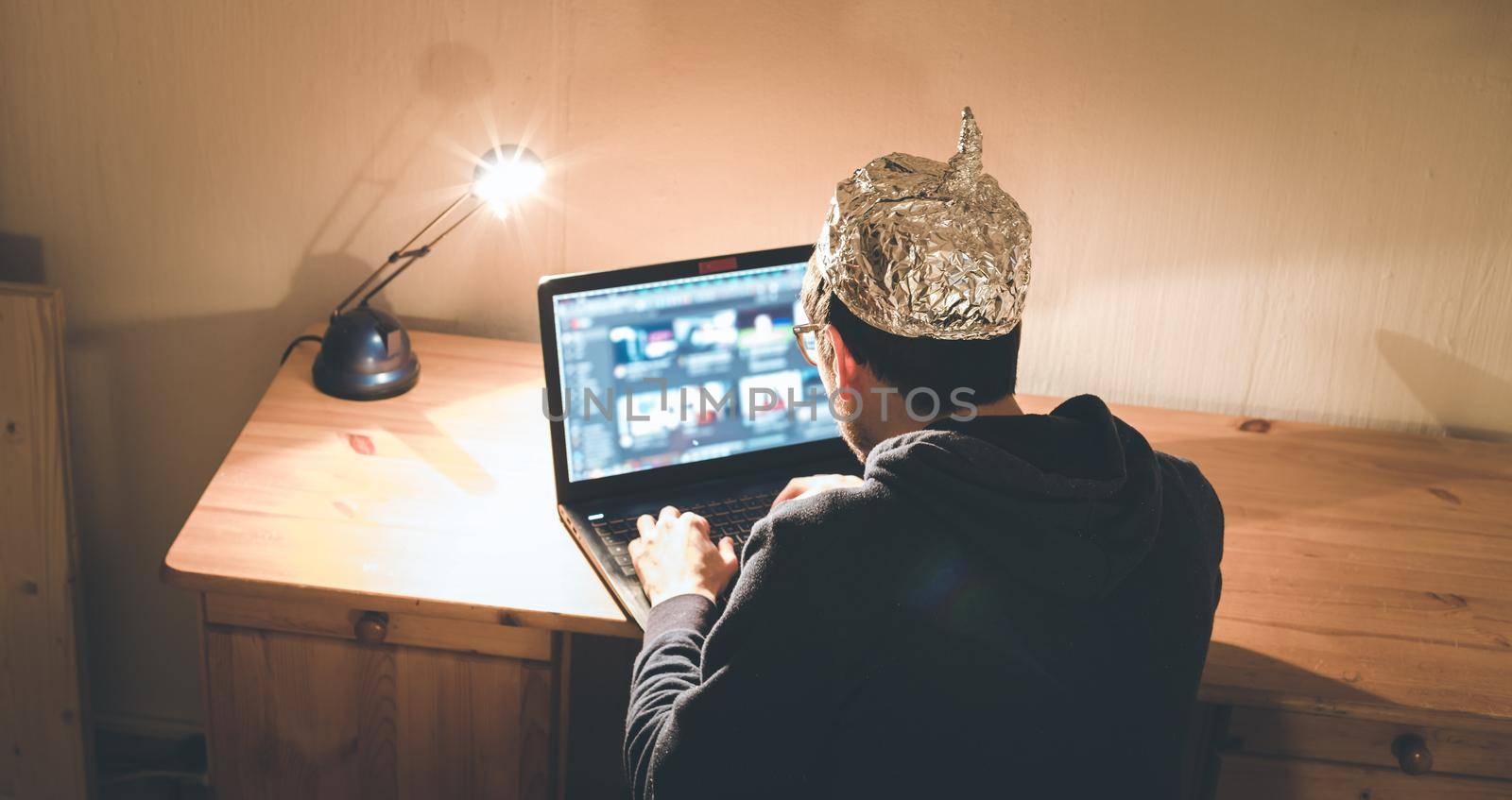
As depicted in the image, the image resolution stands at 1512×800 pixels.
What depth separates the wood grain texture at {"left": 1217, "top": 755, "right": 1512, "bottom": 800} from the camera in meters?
1.40

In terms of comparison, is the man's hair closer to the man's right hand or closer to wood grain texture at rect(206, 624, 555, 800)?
the man's right hand

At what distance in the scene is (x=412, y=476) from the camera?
153 centimetres

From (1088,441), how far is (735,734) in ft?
1.23

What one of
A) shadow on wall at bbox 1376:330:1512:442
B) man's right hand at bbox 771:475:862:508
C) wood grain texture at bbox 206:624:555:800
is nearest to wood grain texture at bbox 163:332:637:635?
wood grain texture at bbox 206:624:555:800

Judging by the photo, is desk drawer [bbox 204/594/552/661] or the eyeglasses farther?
desk drawer [bbox 204/594/552/661]

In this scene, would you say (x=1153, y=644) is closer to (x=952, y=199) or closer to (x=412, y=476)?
(x=952, y=199)

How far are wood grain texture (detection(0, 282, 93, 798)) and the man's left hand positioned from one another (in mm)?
922

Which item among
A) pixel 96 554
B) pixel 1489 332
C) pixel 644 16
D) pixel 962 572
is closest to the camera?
pixel 962 572

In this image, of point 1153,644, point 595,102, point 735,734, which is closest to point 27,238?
point 595,102

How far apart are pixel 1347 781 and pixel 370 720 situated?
112 centimetres

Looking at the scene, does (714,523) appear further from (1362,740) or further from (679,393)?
(1362,740)

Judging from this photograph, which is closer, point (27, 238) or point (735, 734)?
point (735, 734)

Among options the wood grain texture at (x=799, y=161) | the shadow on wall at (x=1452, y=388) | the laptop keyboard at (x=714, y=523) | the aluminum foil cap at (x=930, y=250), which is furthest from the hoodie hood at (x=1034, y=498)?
the shadow on wall at (x=1452, y=388)

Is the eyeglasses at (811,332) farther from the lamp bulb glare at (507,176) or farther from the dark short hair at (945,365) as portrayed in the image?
the lamp bulb glare at (507,176)
